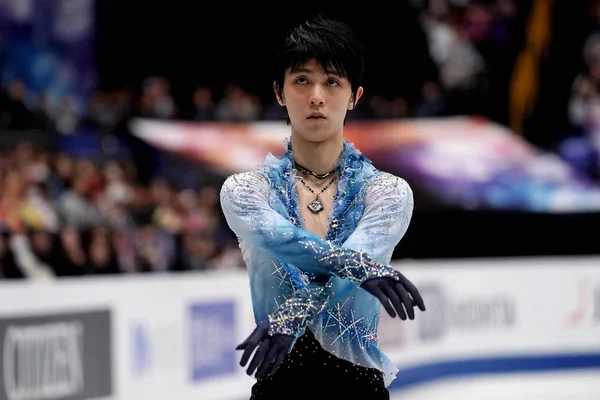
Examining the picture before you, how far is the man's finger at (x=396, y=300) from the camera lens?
1997mm

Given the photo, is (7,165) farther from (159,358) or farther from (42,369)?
(42,369)

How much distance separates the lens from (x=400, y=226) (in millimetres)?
2338

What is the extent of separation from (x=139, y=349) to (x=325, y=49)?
14.6 feet

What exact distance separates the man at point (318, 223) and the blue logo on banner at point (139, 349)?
13.4ft

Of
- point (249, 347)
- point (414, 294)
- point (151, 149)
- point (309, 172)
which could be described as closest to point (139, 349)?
point (309, 172)

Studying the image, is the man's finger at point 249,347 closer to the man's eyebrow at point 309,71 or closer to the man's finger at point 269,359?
the man's finger at point 269,359

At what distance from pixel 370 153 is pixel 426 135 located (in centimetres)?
108

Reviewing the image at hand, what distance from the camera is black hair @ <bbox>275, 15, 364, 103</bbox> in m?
2.30

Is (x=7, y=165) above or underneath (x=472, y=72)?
underneath

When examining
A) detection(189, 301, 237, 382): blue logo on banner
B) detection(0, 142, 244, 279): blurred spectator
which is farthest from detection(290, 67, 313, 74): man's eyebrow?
detection(0, 142, 244, 279): blurred spectator

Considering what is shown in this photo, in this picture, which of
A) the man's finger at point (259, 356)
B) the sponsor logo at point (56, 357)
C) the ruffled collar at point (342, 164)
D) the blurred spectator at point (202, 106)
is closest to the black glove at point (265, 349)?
the man's finger at point (259, 356)

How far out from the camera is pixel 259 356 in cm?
204

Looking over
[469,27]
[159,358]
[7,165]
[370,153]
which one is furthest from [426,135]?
[159,358]

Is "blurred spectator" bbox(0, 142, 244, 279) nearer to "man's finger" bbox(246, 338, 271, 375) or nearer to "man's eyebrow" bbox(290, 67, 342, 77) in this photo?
"man's eyebrow" bbox(290, 67, 342, 77)
